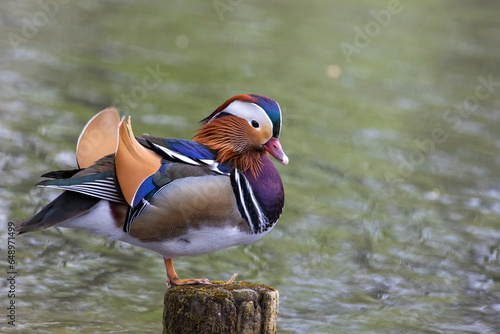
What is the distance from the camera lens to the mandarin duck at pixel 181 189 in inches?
151

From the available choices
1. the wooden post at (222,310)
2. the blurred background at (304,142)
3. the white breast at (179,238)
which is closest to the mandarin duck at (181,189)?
the white breast at (179,238)

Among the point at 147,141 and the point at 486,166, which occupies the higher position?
the point at 486,166

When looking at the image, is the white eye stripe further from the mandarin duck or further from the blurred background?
the blurred background

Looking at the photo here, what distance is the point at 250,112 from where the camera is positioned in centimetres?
408

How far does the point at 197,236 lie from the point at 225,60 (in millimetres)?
9132

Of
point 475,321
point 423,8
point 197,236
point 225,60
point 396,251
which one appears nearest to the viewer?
point 197,236

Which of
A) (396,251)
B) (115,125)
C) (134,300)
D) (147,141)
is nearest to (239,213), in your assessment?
(147,141)

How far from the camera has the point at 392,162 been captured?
9648 millimetres

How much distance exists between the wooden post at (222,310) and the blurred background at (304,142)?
1.89 metres

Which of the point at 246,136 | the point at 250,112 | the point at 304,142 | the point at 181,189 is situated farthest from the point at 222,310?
the point at 304,142

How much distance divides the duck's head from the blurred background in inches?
84.1

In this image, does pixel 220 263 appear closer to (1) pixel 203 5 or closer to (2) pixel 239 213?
(2) pixel 239 213

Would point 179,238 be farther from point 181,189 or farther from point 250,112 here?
point 250,112

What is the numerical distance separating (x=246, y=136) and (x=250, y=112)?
0.13 metres
